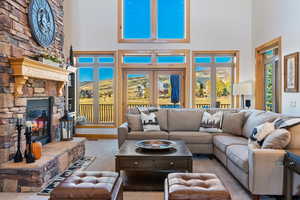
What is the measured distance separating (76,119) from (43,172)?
400 centimetres

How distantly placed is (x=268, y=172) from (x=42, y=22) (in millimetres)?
4090

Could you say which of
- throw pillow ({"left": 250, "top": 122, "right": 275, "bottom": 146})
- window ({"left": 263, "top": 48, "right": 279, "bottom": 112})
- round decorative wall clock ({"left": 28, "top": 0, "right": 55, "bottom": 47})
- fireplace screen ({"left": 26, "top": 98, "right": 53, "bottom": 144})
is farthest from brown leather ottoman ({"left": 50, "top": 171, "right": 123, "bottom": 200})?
→ window ({"left": 263, "top": 48, "right": 279, "bottom": 112})

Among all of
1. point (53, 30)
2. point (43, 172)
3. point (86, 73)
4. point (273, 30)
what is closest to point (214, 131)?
point (273, 30)

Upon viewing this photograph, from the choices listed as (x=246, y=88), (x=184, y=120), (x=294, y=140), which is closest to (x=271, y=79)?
(x=246, y=88)

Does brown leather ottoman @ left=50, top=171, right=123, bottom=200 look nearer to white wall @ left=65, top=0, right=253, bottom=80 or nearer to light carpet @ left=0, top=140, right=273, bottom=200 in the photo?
light carpet @ left=0, top=140, right=273, bottom=200

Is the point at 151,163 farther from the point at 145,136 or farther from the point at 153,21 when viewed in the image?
the point at 153,21

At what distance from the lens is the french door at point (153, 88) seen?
7.21m

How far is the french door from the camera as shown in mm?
7215

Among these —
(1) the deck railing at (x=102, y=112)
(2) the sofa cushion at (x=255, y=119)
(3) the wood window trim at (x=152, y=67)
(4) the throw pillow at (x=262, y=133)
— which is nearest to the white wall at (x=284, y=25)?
(2) the sofa cushion at (x=255, y=119)

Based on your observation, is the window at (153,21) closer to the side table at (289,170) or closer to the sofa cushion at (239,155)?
the sofa cushion at (239,155)

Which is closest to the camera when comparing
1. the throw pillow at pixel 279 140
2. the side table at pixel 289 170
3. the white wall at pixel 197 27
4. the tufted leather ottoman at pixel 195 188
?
the tufted leather ottoman at pixel 195 188

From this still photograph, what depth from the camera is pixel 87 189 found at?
7.15 feet

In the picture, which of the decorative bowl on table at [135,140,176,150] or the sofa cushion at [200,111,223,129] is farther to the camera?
the sofa cushion at [200,111,223,129]

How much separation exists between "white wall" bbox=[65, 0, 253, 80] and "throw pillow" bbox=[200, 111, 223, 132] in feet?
7.95
